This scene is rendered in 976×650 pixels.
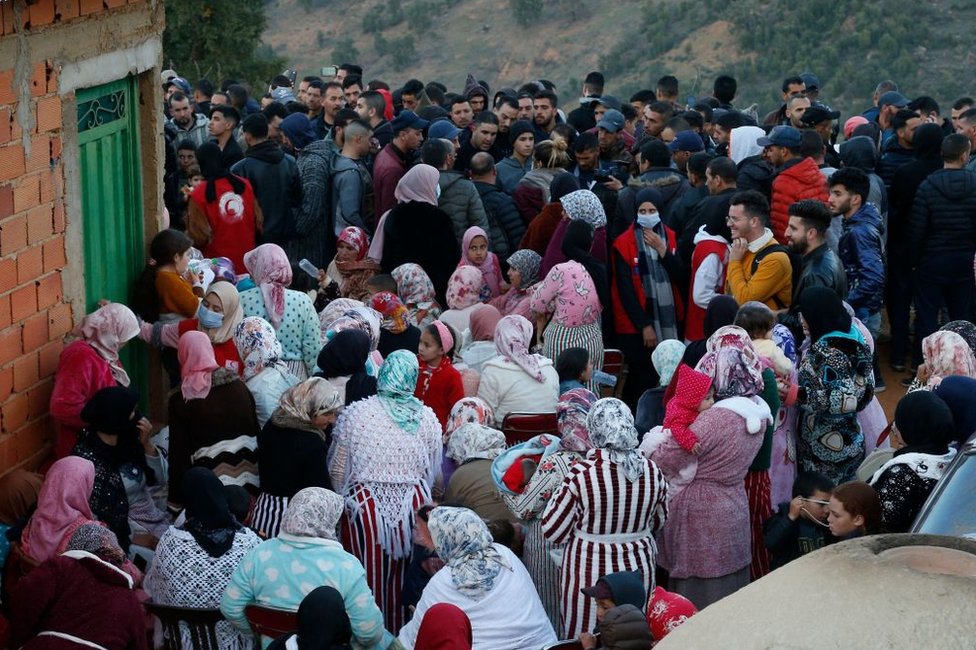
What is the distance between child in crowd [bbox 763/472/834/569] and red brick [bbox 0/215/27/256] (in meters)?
3.67

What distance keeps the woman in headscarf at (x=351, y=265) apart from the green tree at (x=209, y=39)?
12.7m

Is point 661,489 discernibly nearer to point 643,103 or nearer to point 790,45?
point 643,103

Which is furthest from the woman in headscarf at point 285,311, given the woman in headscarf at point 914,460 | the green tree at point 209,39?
the green tree at point 209,39

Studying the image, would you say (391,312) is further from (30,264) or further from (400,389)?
(30,264)

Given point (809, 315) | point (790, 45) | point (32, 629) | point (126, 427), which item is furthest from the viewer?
point (790, 45)

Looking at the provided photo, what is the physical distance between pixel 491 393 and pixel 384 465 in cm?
128

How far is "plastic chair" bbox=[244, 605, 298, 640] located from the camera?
5.30m

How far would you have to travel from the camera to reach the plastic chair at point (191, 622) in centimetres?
554

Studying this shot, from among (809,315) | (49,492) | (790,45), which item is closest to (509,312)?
(809,315)

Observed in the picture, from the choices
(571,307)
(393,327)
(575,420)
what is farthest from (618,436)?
(571,307)

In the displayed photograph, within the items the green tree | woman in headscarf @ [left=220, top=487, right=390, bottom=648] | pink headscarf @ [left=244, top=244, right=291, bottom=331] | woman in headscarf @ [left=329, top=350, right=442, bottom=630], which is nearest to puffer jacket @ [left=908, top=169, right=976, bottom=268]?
pink headscarf @ [left=244, top=244, right=291, bottom=331]

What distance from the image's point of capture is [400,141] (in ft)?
34.5

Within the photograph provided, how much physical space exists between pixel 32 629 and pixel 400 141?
6.20 m

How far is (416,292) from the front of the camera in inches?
350
